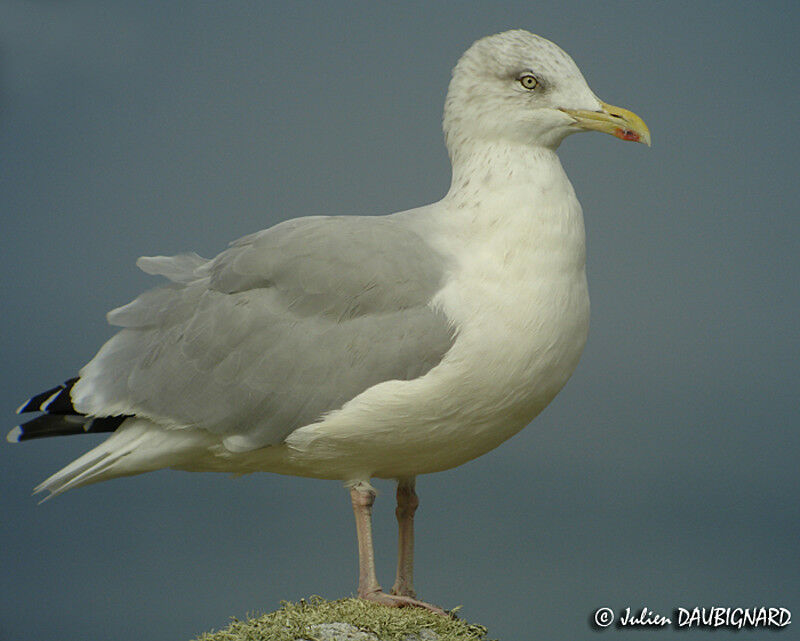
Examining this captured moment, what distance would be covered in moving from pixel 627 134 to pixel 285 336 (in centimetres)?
164

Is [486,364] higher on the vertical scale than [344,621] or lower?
higher

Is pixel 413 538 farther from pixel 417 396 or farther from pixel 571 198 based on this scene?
pixel 571 198

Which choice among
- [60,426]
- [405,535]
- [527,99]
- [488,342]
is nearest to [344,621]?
[405,535]

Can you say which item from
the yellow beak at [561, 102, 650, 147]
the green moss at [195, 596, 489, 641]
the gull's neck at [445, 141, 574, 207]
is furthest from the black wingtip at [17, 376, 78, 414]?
the yellow beak at [561, 102, 650, 147]

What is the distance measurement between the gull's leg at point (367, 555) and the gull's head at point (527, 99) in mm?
1570

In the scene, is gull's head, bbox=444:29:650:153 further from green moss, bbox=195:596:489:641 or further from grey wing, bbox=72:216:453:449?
green moss, bbox=195:596:489:641

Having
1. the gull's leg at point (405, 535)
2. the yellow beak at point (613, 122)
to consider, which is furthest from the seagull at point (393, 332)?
the gull's leg at point (405, 535)

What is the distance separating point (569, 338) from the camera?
192 inches

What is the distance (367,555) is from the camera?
5074 mm

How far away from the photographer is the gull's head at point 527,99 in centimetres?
485

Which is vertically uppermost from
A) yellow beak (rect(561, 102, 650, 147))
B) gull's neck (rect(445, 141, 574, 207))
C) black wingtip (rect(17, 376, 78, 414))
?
yellow beak (rect(561, 102, 650, 147))

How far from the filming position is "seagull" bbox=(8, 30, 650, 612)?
4.73 metres

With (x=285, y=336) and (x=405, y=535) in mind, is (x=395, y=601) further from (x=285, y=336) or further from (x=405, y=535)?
(x=285, y=336)

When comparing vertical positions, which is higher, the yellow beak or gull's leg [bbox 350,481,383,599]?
the yellow beak
